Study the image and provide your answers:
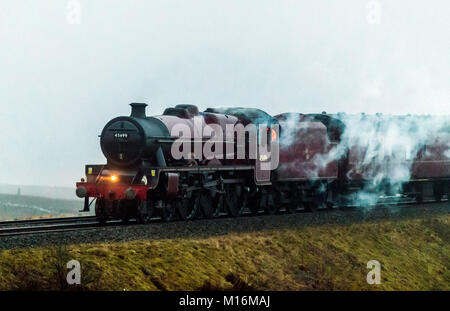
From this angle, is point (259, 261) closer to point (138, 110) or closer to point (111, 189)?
point (111, 189)

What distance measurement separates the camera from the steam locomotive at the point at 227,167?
69.4ft

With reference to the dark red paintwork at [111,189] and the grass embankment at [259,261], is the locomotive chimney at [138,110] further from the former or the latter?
the grass embankment at [259,261]

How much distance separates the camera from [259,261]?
1725cm

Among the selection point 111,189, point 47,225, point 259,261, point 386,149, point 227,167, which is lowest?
point 259,261

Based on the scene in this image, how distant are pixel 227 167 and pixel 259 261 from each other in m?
6.71

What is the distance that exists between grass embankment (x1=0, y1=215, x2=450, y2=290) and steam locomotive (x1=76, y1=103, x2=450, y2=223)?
3.86m

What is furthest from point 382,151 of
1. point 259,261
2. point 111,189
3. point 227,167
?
point 259,261

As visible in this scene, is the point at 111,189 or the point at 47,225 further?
the point at 47,225

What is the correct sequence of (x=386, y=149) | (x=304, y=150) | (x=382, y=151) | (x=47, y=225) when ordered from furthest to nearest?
(x=386, y=149)
(x=382, y=151)
(x=304, y=150)
(x=47, y=225)

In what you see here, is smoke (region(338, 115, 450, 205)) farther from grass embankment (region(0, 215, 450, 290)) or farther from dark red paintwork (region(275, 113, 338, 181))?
grass embankment (region(0, 215, 450, 290))

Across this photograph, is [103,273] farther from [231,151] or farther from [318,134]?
[318,134]

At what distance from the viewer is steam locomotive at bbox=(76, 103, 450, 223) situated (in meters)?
21.1

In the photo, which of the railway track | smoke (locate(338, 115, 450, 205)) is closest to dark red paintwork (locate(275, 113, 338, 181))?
smoke (locate(338, 115, 450, 205))

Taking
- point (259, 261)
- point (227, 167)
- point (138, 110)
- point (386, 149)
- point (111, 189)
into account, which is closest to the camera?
point (259, 261)
